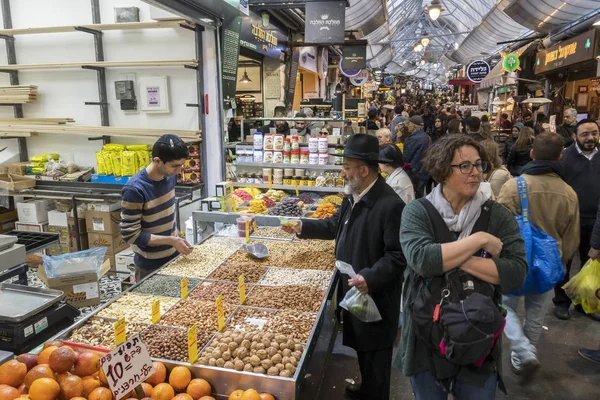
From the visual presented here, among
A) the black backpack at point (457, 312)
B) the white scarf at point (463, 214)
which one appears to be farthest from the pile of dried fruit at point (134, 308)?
the white scarf at point (463, 214)

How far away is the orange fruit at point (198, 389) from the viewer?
6.93 ft

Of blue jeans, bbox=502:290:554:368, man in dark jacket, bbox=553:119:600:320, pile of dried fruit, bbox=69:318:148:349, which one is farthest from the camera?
man in dark jacket, bbox=553:119:600:320

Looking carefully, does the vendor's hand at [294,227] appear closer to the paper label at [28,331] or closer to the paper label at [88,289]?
the paper label at [28,331]

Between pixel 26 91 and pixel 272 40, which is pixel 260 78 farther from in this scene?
pixel 26 91

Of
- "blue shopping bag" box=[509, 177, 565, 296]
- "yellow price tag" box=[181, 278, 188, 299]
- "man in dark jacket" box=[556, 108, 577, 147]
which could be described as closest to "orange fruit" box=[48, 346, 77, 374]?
"yellow price tag" box=[181, 278, 188, 299]

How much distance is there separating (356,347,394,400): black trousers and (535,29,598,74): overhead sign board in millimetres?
8465

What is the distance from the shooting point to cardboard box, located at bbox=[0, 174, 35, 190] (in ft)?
20.3

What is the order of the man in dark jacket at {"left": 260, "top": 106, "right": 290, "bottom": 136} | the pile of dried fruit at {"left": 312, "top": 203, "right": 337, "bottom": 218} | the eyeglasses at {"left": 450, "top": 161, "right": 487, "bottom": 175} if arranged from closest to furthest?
the eyeglasses at {"left": 450, "top": 161, "right": 487, "bottom": 175}
the pile of dried fruit at {"left": 312, "top": 203, "right": 337, "bottom": 218}
the man in dark jacket at {"left": 260, "top": 106, "right": 290, "bottom": 136}

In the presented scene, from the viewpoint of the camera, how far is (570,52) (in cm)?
984

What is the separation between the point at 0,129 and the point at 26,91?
0.68m

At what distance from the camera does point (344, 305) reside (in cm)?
288

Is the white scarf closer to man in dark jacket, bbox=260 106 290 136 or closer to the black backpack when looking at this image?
the black backpack

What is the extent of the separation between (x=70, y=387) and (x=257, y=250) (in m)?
2.15

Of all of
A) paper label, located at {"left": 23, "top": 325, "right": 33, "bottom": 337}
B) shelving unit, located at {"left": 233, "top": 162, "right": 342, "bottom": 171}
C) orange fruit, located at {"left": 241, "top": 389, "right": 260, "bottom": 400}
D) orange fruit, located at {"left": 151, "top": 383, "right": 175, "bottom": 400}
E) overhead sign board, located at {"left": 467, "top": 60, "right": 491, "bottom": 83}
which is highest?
overhead sign board, located at {"left": 467, "top": 60, "right": 491, "bottom": 83}
